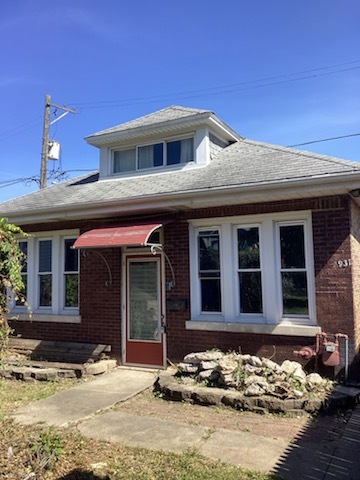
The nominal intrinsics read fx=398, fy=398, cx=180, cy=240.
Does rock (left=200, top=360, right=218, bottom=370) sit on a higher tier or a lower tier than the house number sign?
lower

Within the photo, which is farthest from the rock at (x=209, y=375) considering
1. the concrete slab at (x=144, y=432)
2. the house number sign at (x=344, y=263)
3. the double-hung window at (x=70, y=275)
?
the double-hung window at (x=70, y=275)

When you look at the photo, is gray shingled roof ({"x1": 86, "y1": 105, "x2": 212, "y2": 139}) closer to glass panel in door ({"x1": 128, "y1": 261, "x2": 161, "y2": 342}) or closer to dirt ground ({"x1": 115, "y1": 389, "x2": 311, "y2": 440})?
glass panel in door ({"x1": 128, "y1": 261, "x2": 161, "y2": 342})

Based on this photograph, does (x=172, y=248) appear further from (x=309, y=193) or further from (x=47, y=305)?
(x=47, y=305)

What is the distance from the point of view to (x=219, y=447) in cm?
463

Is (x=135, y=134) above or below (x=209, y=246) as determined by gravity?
above

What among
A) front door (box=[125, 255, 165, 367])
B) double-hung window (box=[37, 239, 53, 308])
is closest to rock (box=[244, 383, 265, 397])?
front door (box=[125, 255, 165, 367])

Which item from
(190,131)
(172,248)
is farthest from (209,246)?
(190,131)

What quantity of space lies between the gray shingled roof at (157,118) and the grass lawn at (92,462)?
7392 mm

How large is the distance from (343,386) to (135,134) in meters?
7.31

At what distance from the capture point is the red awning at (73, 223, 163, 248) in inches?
286

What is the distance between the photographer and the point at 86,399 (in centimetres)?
652

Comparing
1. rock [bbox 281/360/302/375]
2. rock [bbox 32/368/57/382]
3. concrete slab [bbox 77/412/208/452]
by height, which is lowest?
concrete slab [bbox 77/412/208/452]

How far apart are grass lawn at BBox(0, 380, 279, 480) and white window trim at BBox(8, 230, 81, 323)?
15.0 feet

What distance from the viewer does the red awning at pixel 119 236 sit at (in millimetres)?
7273
